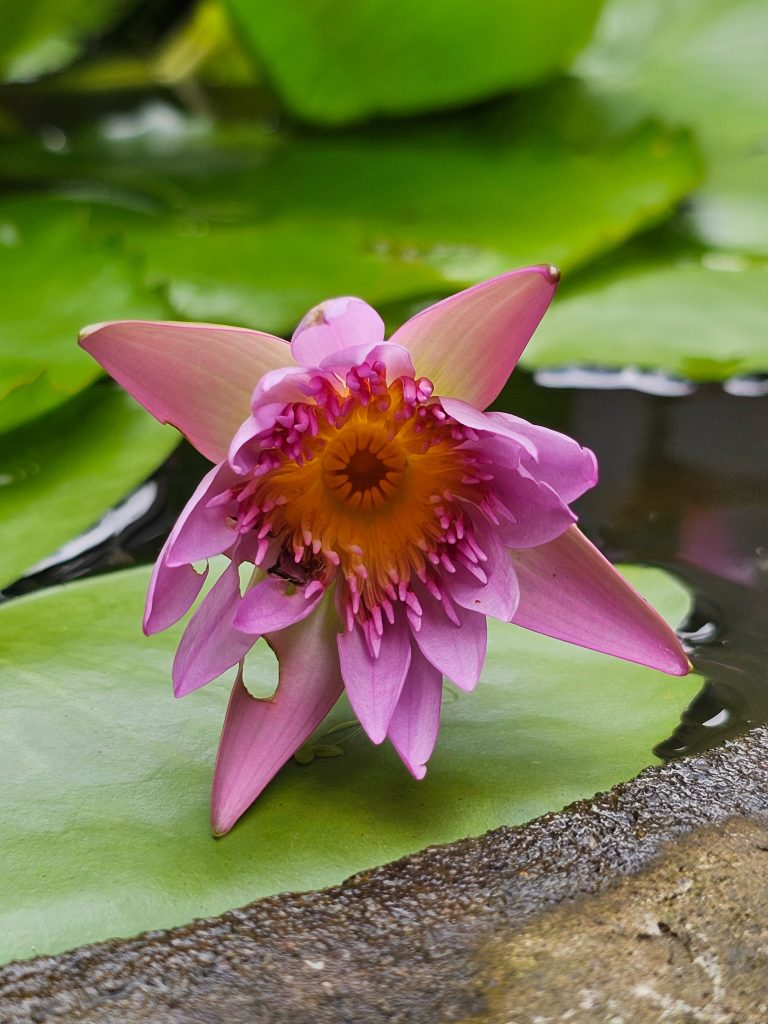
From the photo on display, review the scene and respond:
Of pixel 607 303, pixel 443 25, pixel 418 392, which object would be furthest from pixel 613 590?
pixel 443 25

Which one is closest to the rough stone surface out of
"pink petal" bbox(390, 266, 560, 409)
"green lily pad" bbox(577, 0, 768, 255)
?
"pink petal" bbox(390, 266, 560, 409)

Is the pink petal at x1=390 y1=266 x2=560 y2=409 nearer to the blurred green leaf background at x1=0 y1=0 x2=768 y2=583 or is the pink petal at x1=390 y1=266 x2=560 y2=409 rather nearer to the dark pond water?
the dark pond water

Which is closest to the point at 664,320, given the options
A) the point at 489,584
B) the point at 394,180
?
the point at 394,180

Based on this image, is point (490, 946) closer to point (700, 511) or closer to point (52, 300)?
point (700, 511)

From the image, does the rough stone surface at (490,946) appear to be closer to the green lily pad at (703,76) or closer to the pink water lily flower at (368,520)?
the pink water lily flower at (368,520)

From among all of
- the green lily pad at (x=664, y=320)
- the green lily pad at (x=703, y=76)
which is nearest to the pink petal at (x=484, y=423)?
the green lily pad at (x=664, y=320)

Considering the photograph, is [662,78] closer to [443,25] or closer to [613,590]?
[443,25]
